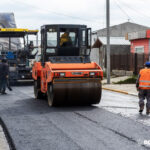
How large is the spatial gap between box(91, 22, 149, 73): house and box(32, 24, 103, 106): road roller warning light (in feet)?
49.1

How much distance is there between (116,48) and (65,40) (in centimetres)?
2957

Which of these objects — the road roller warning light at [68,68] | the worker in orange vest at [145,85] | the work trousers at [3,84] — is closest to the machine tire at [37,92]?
the road roller warning light at [68,68]

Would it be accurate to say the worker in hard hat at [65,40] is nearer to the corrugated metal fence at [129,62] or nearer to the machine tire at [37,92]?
the machine tire at [37,92]

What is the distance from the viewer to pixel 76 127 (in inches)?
356

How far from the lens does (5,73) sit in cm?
1828

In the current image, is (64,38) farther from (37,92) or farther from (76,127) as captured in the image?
(76,127)

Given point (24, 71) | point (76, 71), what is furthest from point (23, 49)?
point (76, 71)

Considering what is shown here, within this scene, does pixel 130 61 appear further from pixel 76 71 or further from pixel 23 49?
pixel 76 71

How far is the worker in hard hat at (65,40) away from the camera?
45.2 feet

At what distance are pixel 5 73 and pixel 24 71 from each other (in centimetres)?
519

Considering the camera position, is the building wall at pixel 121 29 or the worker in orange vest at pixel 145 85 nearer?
the worker in orange vest at pixel 145 85

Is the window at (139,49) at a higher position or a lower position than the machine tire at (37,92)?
higher

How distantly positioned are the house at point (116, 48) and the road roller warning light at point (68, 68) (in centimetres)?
1498

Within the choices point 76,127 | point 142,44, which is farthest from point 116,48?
point 76,127
